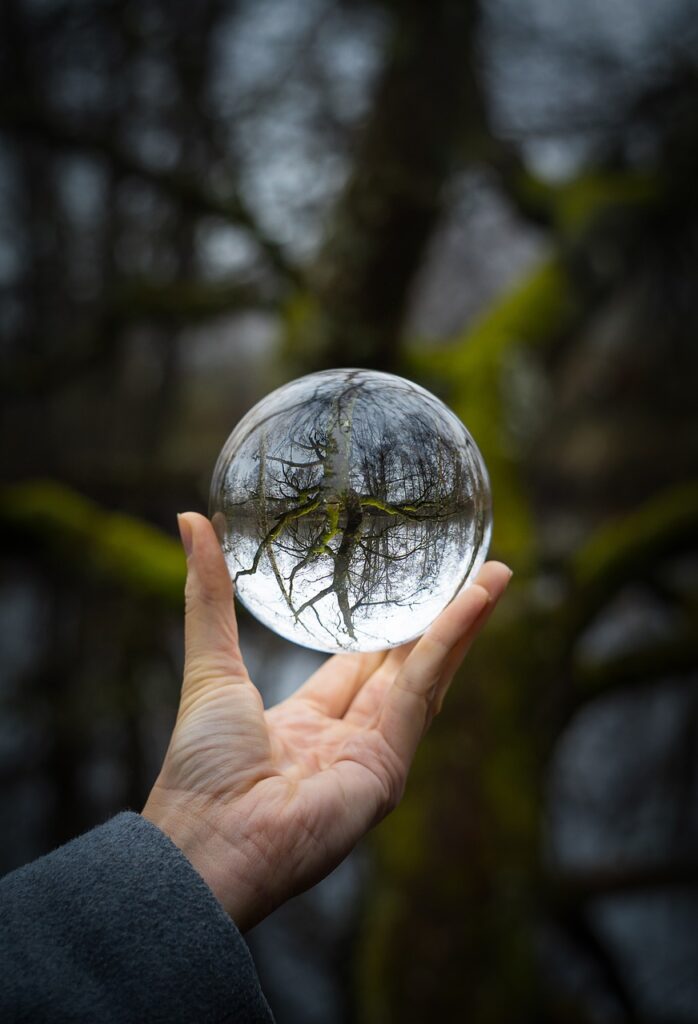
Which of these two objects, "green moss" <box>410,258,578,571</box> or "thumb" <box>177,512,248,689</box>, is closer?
"thumb" <box>177,512,248,689</box>

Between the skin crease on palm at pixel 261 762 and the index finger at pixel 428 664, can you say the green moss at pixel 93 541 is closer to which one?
the skin crease on palm at pixel 261 762

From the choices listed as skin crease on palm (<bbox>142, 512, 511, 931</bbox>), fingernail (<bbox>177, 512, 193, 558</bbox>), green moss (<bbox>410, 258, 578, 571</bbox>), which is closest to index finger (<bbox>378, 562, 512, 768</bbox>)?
skin crease on palm (<bbox>142, 512, 511, 931</bbox>)

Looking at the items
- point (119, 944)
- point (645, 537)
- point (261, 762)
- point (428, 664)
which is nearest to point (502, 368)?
point (645, 537)

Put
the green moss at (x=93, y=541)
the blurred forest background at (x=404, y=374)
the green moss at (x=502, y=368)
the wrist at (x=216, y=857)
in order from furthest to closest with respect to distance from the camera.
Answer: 1. the green moss at (x=502, y=368)
2. the blurred forest background at (x=404, y=374)
3. the green moss at (x=93, y=541)
4. the wrist at (x=216, y=857)

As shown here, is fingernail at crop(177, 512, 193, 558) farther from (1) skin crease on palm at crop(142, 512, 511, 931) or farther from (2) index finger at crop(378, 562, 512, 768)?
(2) index finger at crop(378, 562, 512, 768)

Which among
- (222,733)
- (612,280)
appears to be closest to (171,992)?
(222,733)

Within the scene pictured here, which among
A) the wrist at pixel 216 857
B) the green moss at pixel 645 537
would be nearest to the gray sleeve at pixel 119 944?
the wrist at pixel 216 857
